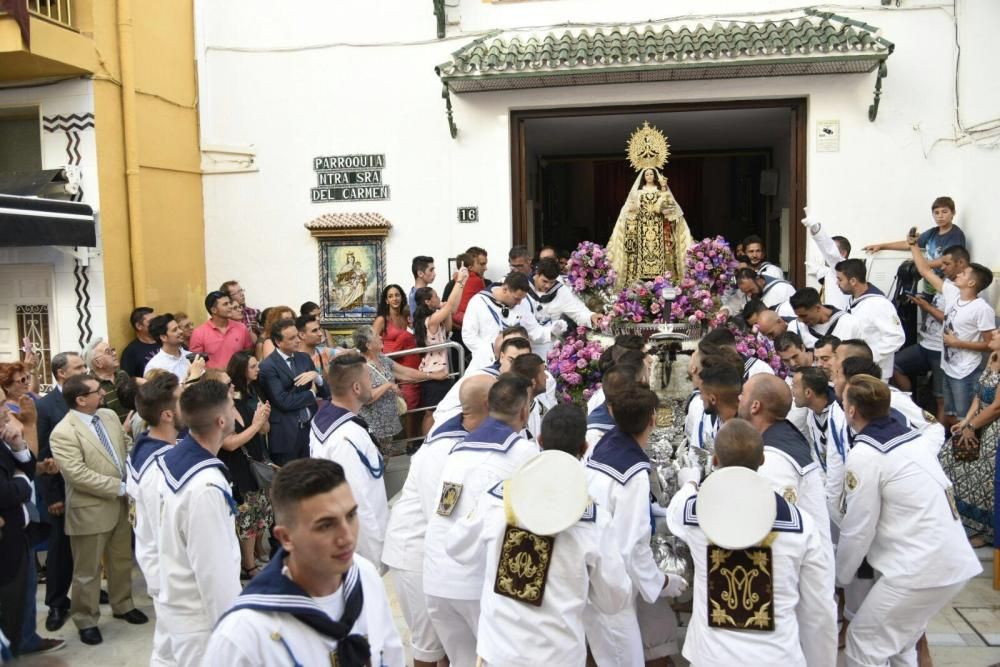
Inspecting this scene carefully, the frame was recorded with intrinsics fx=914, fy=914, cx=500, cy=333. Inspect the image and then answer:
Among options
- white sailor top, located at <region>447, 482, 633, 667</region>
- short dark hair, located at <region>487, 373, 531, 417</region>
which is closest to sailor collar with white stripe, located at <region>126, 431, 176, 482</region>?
short dark hair, located at <region>487, 373, 531, 417</region>

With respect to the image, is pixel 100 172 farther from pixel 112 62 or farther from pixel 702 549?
pixel 702 549

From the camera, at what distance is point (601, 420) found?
4684 mm

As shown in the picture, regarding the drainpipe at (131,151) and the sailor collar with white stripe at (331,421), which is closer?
the sailor collar with white stripe at (331,421)

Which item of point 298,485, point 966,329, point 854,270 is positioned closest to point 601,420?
point 298,485

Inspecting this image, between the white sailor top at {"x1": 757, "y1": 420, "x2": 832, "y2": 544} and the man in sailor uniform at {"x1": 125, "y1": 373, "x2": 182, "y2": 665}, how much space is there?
2569mm

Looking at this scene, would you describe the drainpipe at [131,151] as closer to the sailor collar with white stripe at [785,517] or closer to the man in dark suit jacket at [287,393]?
the man in dark suit jacket at [287,393]

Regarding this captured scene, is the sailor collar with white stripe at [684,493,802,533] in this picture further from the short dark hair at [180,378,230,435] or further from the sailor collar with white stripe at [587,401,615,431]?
the short dark hair at [180,378,230,435]

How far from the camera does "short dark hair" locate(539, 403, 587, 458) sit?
11.9ft

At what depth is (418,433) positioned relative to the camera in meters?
8.47

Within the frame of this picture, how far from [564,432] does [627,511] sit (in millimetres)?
465

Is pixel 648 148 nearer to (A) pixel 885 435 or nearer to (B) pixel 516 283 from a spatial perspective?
(B) pixel 516 283

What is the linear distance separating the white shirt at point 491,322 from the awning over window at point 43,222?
14.6 feet

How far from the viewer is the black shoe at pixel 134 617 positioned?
5.63 meters

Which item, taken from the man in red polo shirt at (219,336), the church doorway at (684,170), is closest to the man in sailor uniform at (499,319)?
the man in red polo shirt at (219,336)
